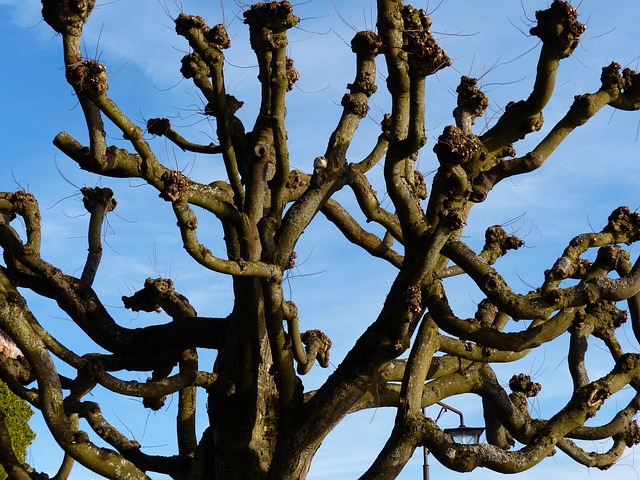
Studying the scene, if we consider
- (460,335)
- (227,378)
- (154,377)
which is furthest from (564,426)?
(154,377)

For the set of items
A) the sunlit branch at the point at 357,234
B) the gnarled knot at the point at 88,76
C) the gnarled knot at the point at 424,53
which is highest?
the sunlit branch at the point at 357,234

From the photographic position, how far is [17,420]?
12297mm

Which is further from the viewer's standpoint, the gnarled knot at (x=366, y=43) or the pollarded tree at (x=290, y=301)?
the gnarled knot at (x=366, y=43)

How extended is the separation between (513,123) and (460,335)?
202 centimetres

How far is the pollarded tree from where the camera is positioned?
8.19m

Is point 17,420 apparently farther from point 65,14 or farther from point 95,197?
point 65,14

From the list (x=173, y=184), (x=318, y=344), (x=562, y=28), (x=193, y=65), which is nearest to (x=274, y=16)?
(x=193, y=65)

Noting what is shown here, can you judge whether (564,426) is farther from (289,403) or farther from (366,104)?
(366,104)

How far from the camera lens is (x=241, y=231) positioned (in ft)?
30.9

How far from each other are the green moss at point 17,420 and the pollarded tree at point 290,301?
6.08 feet

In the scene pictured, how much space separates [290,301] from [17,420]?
185 inches

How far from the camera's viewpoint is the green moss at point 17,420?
39.8 feet

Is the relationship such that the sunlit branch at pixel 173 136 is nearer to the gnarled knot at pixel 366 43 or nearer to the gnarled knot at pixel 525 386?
the gnarled knot at pixel 366 43

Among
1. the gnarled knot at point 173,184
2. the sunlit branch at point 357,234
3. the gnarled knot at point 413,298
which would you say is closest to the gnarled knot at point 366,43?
the sunlit branch at point 357,234
